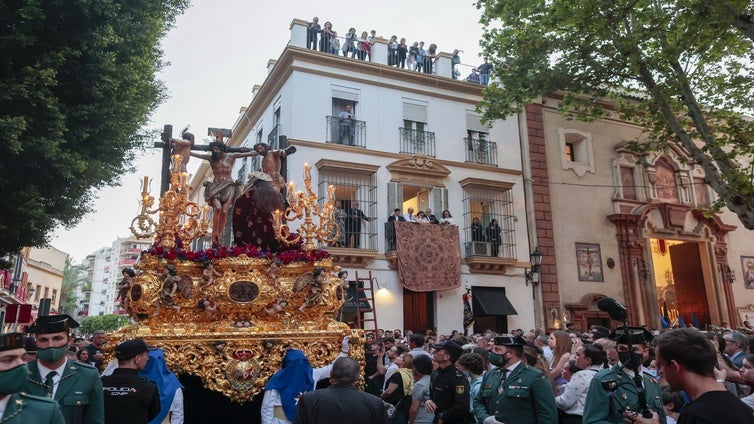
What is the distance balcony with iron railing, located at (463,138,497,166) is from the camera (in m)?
19.0

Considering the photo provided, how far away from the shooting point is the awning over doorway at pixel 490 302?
17.2m

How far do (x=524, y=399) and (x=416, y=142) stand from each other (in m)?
14.2

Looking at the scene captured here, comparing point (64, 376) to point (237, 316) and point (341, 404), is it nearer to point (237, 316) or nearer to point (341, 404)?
point (341, 404)

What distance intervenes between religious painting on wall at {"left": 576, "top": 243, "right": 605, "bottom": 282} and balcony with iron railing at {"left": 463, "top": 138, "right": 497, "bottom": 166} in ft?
14.4

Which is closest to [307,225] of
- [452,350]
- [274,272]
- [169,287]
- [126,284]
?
[274,272]

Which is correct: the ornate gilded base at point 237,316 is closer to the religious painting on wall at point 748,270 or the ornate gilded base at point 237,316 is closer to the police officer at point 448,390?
the police officer at point 448,390

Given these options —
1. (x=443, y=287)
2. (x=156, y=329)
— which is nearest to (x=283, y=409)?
(x=156, y=329)

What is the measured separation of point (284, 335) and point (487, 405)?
10.5 ft

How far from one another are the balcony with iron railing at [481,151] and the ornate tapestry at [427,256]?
3043 millimetres

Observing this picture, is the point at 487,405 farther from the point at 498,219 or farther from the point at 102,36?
the point at 498,219

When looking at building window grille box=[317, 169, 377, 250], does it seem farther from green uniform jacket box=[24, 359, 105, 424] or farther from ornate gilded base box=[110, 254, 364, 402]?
green uniform jacket box=[24, 359, 105, 424]

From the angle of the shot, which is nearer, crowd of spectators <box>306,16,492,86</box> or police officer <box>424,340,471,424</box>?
police officer <box>424,340,471,424</box>

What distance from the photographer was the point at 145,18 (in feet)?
37.8

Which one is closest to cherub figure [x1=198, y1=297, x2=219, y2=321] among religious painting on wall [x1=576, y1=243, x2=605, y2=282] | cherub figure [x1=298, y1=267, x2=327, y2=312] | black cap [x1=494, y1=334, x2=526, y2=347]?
cherub figure [x1=298, y1=267, x2=327, y2=312]
